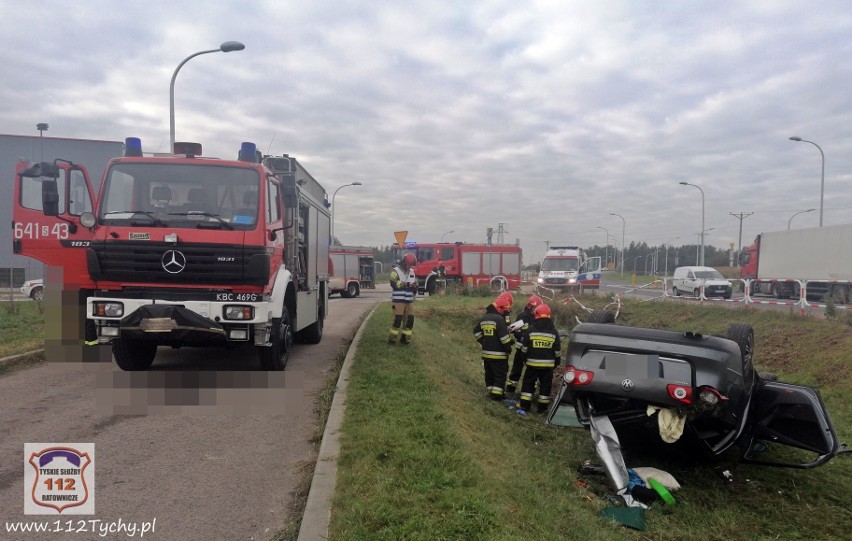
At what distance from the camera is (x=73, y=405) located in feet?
21.4

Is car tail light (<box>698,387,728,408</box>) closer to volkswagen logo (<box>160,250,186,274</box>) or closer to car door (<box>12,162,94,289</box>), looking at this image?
volkswagen logo (<box>160,250,186,274</box>)

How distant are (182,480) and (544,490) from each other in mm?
2651

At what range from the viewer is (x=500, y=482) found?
4.47 metres

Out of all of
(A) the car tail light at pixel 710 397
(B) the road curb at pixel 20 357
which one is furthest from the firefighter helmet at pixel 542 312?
(B) the road curb at pixel 20 357

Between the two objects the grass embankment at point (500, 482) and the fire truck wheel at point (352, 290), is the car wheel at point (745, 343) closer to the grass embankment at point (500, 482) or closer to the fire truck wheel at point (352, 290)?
the grass embankment at point (500, 482)

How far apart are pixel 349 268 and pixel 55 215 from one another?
25.0 metres

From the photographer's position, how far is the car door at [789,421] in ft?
16.8

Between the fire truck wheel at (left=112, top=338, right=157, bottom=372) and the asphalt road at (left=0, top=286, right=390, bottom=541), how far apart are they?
15 cm

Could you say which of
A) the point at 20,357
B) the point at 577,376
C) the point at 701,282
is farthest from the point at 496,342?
the point at 701,282

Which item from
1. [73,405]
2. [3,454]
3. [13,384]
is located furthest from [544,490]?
[13,384]

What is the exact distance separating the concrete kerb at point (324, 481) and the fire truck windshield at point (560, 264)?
86.3 ft

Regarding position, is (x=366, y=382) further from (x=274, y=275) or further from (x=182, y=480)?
(x=182, y=480)

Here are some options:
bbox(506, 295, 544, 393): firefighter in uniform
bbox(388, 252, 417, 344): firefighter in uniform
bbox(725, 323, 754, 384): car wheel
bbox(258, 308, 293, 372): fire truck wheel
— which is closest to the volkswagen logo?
bbox(258, 308, 293, 372): fire truck wheel

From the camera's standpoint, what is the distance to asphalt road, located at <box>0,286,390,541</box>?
392 cm
